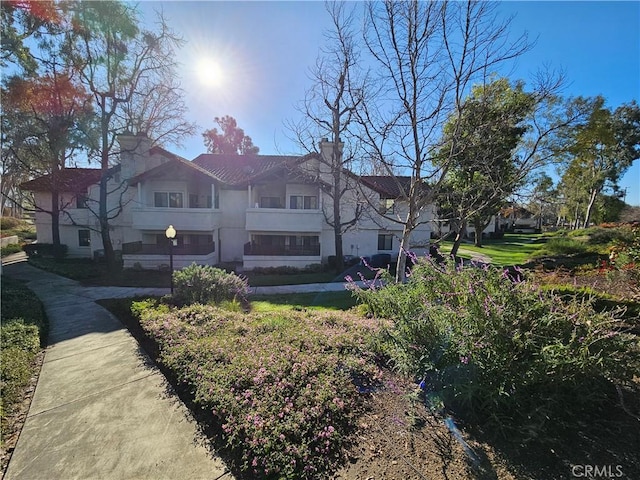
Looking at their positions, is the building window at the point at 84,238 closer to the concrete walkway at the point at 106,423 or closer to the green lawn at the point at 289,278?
the green lawn at the point at 289,278

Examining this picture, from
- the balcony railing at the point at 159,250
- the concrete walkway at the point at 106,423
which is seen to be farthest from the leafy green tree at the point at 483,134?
the balcony railing at the point at 159,250

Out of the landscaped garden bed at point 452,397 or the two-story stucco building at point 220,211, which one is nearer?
the landscaped garden bed at point 452,397

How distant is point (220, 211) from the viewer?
18016 millimetres

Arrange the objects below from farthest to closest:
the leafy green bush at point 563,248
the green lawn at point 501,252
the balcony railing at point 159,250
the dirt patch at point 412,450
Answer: the green lawn at point 501,252
the balcony railing at point 159,250
the leafy green bush at point 563,248
the dirt patch at point 412,450

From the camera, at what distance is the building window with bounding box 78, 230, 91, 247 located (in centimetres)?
2100

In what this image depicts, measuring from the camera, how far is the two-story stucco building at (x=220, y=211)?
16.1 metres

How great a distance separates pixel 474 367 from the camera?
9.64 ft

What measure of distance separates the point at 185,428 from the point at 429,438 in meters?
2.88

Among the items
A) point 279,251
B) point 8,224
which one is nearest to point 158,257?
point 279,251

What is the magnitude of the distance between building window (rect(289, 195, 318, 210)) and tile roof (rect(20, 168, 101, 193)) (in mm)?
14176

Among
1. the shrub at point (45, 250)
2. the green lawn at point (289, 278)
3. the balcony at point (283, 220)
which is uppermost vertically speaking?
the balcony at point (283, 220)

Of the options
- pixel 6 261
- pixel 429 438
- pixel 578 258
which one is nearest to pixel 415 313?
pixel 429 438

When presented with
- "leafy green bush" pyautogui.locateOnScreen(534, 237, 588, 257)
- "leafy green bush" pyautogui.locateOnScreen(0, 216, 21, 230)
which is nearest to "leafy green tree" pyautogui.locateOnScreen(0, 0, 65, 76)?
"leafy green bush" pyautogui.locateOnScreen(0, 216, 21, 230)

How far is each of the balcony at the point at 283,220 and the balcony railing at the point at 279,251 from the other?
1103mm
